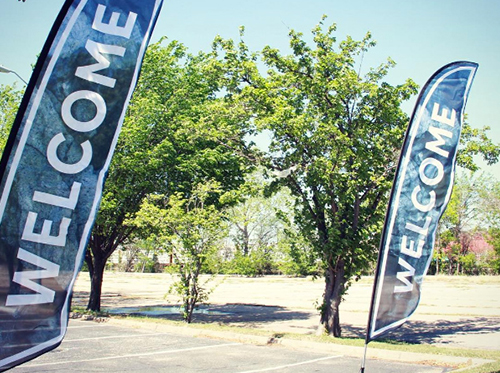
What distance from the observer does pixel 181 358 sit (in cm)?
955

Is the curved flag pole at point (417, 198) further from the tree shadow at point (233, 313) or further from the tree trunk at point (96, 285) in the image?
the tree trunk at point (96, 285)

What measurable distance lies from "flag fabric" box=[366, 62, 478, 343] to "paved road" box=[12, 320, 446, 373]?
11.6 feet

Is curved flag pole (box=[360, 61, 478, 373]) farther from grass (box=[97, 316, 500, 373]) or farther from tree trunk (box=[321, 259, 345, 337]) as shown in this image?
tree trunk (box=[321, 259, 345, 337])

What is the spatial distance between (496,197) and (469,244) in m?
6.15

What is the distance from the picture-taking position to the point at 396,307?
5.59 metres

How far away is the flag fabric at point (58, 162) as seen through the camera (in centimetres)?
309

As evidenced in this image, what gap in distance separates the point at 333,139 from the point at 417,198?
6.02m

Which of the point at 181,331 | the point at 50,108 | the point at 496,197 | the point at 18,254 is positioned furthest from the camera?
the point at 496,197

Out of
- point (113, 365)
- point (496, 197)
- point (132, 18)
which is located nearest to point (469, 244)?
point (496, 197)

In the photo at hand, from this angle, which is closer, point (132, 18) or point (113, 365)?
point (132, 18)

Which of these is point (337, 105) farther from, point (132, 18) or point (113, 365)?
point (132, 18)

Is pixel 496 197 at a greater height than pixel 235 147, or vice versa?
pixel 496 197

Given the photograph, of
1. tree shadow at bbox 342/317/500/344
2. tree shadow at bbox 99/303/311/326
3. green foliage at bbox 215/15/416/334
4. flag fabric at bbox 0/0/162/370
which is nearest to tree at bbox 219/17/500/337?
green foliage at bbox 215/15/416/334


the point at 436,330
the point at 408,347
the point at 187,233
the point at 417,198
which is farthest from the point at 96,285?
the point at 417,198
